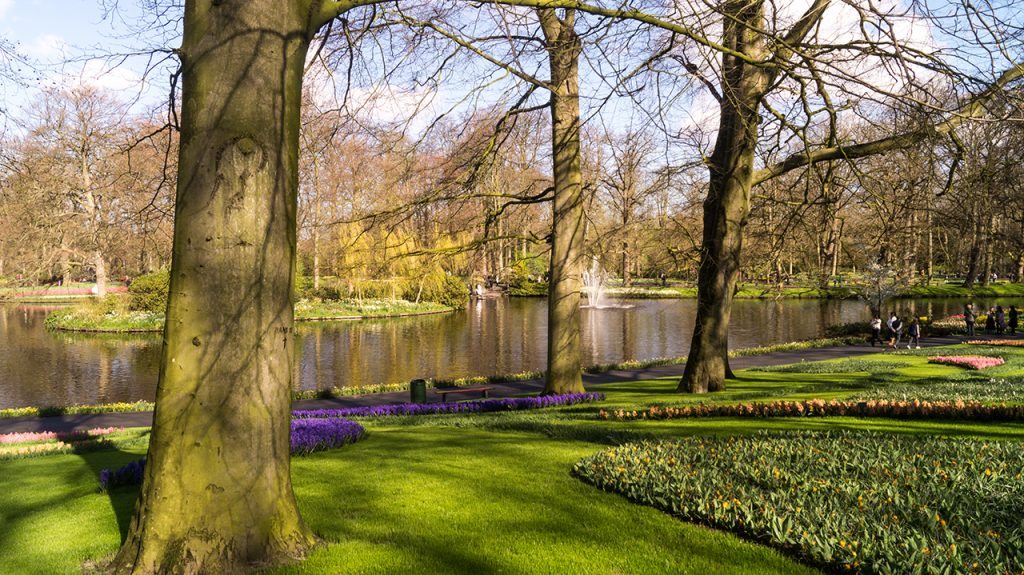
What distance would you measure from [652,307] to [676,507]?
4562 cm

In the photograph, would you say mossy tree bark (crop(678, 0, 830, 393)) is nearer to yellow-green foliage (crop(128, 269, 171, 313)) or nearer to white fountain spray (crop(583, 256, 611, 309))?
yellow-green foliage (crop(128, 269, 171, 313))

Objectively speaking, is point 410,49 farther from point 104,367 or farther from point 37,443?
point 104,367

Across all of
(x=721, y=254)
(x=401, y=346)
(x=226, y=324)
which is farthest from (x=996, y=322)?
(x=226, y=324)

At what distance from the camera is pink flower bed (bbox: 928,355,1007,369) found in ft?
55.2

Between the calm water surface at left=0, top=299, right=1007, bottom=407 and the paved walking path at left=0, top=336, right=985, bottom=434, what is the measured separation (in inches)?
173

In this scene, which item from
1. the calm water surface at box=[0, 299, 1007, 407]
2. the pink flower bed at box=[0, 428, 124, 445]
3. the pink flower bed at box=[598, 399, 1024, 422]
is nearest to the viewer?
the pink flower bed at box=[598, 399, 1024, 422]

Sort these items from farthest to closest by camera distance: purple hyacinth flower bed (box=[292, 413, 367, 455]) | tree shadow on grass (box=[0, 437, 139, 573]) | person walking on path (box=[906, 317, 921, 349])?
person walking on path (box=[906, 317, 921, 349])
purple hyacinth flower bed (box=[292, 413, 367, 455])
tree shadow on grass (box=[0, 437, 139, 573])

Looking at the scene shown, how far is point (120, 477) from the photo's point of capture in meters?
5.70

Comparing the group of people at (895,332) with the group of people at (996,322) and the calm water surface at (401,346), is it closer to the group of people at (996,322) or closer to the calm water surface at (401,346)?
the group of people at (996,322)

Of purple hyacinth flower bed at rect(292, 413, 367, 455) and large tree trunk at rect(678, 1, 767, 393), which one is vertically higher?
large tree trunk at rect(678, 1, 767, 393)

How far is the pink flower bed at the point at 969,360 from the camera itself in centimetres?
1683

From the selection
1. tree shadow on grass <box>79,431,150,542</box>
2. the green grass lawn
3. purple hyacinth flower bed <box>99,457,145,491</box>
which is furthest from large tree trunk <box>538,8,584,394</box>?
purple hyacinth flower bed <box>99,457,145,491</box>

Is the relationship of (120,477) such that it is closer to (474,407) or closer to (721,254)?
(474,407)

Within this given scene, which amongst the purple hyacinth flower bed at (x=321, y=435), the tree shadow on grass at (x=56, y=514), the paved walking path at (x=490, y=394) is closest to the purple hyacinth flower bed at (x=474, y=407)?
the paved walking path at (x=490, y=394)
